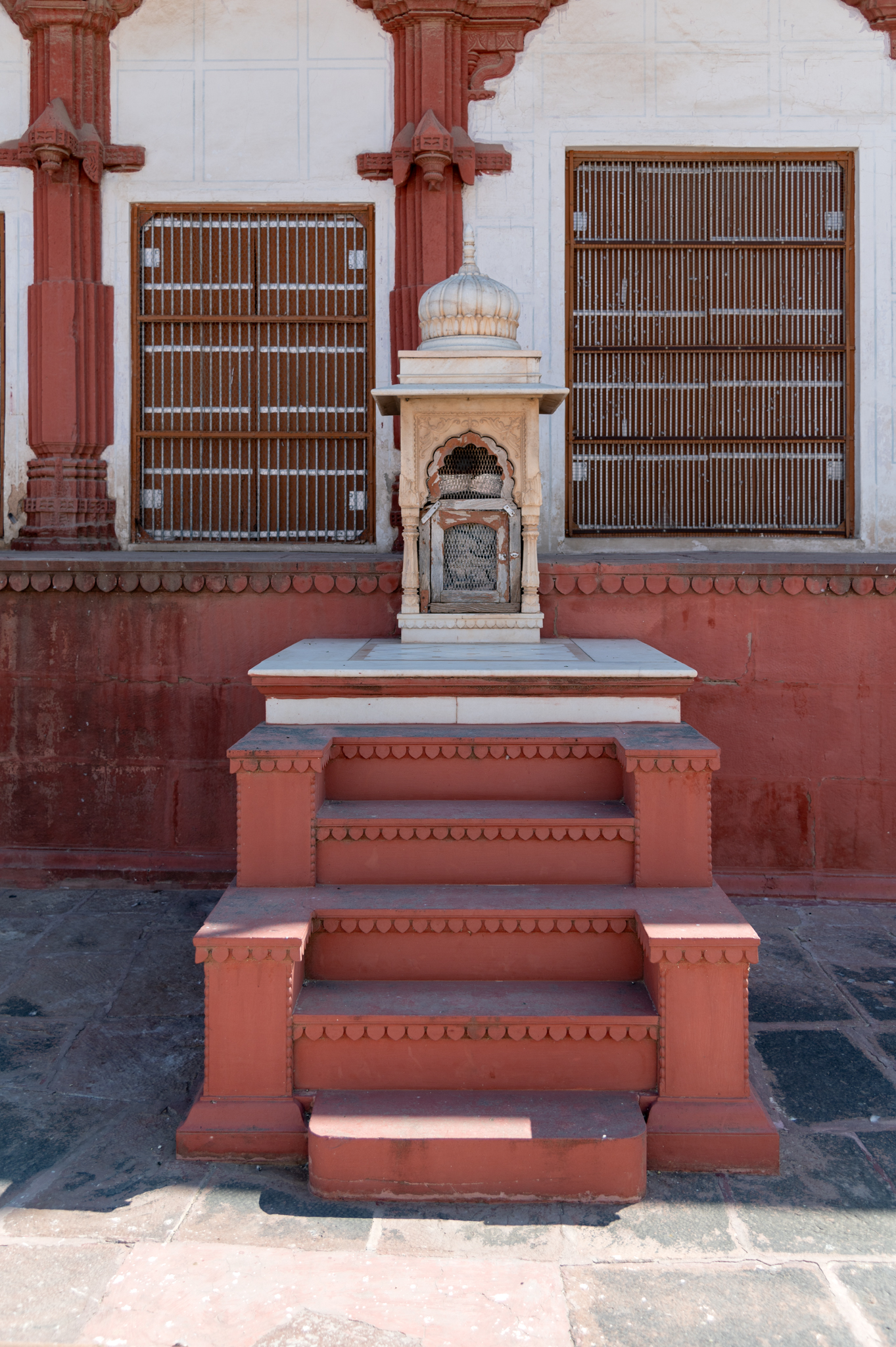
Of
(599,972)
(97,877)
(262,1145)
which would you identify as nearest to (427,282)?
(97,877)

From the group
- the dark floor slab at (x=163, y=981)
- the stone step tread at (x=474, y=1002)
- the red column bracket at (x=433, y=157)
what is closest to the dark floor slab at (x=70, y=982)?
the dark floor slab at (x=163, y=981)

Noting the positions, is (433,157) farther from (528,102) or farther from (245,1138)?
(245,1138)

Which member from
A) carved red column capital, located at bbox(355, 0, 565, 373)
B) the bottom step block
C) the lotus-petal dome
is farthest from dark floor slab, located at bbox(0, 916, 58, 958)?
carved red column capital, located at bbox(355, 0, 565, 373)

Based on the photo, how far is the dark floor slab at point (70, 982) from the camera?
3.82 meters

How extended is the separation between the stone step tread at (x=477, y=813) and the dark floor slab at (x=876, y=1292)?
52.8 inches

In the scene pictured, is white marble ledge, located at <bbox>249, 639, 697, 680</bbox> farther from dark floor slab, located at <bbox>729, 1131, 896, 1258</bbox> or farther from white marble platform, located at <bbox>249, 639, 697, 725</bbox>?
dark floor slab, located at <bbox>729, 1131, 896, 1258</bbox>

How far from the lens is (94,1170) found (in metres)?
2.77

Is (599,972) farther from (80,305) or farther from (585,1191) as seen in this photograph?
(80,305)

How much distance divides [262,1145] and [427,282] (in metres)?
4.71

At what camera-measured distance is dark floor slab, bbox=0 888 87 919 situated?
4.80 metres

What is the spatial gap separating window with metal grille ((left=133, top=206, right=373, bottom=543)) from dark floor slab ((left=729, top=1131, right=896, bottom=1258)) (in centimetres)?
431

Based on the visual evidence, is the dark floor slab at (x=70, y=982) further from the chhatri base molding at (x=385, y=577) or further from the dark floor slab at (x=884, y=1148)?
the dark floor slab at (x=884, y=1148)

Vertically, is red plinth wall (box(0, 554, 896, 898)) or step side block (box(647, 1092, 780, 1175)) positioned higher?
red plinth wall (box(0, 554, 896, 898))

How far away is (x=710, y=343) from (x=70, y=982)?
4923 millimetres
